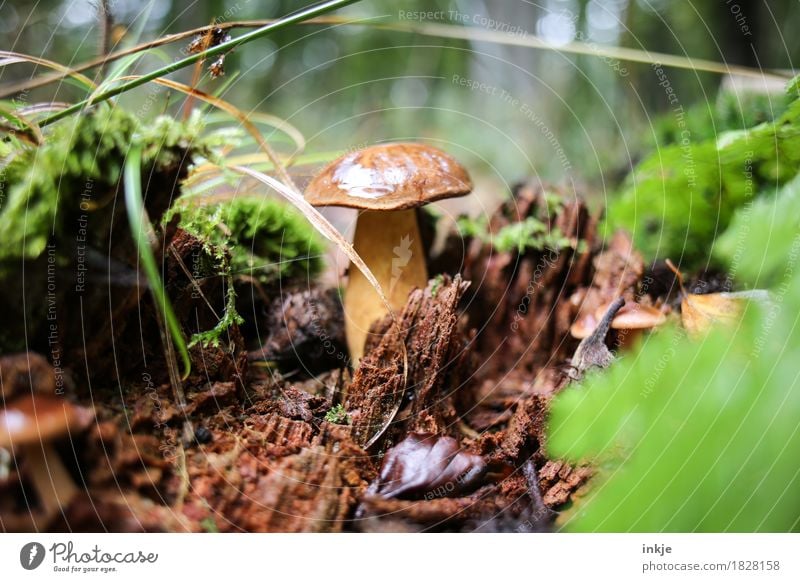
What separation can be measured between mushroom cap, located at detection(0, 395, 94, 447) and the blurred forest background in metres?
0.56

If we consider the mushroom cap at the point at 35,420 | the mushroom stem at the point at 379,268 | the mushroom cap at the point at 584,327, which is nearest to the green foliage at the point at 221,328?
the mushroom cap at the point at 35,420

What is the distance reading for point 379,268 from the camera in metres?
1.22

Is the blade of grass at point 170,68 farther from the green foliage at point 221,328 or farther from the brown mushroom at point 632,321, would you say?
the brown mushroom at point 632,321

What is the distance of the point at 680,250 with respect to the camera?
1.38 metres

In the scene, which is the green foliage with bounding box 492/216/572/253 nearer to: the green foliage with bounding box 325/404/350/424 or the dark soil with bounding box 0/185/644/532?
the dark soil with bounding box 0/185/644/532

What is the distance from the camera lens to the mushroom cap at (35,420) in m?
0.62

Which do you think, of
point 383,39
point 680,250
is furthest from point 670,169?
point 383,39

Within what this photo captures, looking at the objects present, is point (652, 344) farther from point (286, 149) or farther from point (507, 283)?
point (286, 149)

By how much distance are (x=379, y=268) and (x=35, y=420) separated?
0.74 m

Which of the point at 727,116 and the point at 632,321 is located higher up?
the point at 727,116

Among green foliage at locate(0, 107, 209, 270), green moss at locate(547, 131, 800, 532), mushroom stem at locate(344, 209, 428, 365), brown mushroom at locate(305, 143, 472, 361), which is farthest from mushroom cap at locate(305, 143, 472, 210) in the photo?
green moss at locate(547, 131, 800, 532)

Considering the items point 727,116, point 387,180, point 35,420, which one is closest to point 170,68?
point 387,180

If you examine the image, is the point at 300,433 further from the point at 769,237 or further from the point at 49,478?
the point at 769,237
